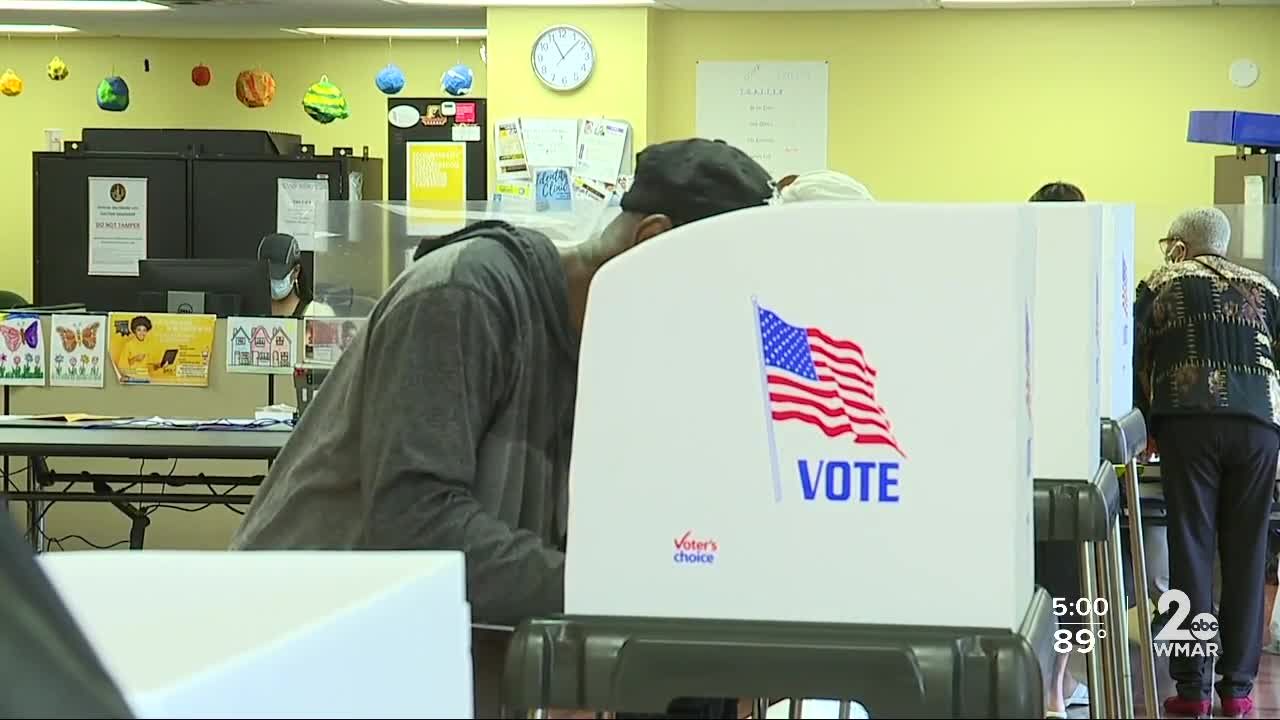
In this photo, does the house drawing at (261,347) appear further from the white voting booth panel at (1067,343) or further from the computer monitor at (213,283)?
the white voting booth panel at (1067,343)

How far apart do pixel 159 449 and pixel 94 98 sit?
8413 mm

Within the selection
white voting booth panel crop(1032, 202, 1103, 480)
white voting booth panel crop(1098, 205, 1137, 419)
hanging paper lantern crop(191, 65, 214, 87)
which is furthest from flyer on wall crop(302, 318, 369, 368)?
hanging paper lantern crop(191, 65, 214, 87)

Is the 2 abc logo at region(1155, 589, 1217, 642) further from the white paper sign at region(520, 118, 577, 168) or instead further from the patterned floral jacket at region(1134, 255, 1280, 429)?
the white paper sign at region(520, 118, 577, 168)

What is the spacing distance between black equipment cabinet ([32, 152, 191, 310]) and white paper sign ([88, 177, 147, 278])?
0.12ft

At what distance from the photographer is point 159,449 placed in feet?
16.1

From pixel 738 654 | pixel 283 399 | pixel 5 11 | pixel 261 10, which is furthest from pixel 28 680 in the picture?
pixel 5 11

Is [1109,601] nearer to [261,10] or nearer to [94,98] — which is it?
[261,10]

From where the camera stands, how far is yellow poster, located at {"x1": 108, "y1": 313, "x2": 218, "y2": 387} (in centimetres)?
608

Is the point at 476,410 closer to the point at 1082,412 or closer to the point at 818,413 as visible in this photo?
the point at 818,413

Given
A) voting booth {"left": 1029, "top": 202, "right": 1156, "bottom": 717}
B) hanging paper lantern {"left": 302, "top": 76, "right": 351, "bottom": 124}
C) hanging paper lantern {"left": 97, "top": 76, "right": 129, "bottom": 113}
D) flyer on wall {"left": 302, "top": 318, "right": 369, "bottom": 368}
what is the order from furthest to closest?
hanging paper lantern {"left": 97, "top": 76, "right": 129, "bottom": 113} < hanging paper lantern {"left": 302, "top": 76, "right": 351, "bottom": 124} < flyer on wall {"left": 302, "top": 318, "right": 369, "bottom": 368} < voting booth {"left": 1029, "top": 202, "right": 1156, "bottom": 717}

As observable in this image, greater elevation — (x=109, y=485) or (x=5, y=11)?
(x=5, y=11)

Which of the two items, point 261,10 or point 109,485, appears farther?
point 261,10

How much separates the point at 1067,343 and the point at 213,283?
471 cm

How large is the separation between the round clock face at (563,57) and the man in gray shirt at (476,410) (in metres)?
7.62
